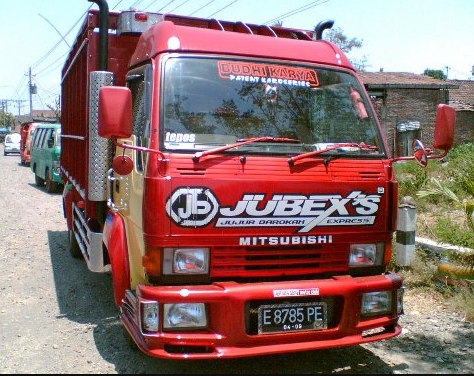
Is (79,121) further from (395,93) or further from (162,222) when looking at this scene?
(395,93)

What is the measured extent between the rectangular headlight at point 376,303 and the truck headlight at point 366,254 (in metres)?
0.25

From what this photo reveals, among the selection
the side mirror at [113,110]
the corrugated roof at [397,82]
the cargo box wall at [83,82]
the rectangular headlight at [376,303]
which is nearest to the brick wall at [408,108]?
the corrugated roof at [397,82]

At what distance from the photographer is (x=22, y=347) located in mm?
4555

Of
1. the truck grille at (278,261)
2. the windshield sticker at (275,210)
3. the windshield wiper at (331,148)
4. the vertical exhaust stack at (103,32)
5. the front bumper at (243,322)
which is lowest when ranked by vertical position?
the front bumper at (243,322)

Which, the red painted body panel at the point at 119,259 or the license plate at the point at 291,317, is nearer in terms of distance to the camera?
the license plate at the point at 291,317

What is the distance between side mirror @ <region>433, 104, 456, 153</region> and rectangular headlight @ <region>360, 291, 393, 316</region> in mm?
1129

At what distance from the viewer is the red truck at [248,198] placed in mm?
3494

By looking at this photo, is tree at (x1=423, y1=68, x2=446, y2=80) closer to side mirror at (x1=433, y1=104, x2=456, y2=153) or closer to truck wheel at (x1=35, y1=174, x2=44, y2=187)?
truck wheel at (x1=35, y1=174, x2=44, y2=187)

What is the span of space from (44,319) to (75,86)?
274 cm

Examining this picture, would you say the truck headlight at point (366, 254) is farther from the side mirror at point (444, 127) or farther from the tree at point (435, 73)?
the tree at point (435, 73)

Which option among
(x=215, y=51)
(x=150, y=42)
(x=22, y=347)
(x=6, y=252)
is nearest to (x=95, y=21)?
(x=150, y=42)

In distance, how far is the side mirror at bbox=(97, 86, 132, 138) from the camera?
3490 millimetres

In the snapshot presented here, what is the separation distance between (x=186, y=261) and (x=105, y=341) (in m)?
1.58

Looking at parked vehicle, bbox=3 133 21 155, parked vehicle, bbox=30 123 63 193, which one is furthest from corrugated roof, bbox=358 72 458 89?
parked vehicle, bbox=3 133 21 155
